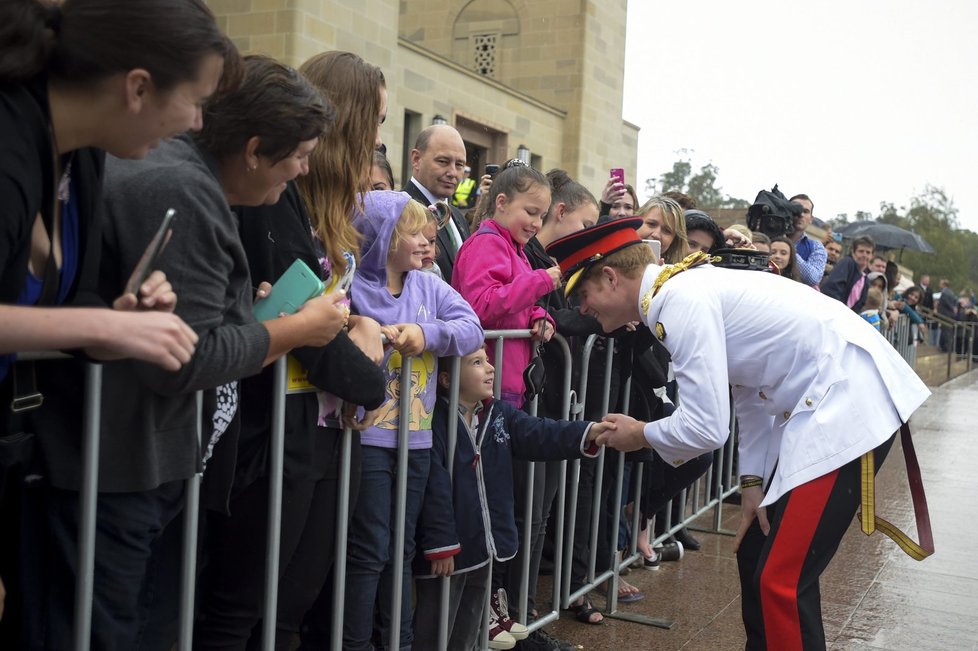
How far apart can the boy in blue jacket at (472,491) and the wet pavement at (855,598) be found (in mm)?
1050

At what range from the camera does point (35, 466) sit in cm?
202

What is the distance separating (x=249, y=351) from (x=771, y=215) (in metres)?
6.31

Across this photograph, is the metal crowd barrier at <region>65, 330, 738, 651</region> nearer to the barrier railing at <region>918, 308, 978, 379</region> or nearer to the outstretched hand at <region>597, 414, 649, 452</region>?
the outstretched hand at <region>597, 414, 649, 452</region>

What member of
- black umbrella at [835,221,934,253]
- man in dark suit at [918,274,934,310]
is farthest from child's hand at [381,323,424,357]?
man in dark suit at [918,274,934,310]

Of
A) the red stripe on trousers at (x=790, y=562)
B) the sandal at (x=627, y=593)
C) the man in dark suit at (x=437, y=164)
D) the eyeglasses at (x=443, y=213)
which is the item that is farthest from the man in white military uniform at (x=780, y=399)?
the man in dark suit at (x=437, y=164)

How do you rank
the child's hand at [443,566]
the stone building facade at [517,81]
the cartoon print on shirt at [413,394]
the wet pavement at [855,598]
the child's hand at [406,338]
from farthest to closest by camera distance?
the stone building facade at [517,81] → the wet pavement at [855,598] → the child's hand at [443,566] → the cartoon print on shirt at [413,394] → the child's hand at [406,338]

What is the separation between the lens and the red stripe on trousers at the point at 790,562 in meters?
3.06

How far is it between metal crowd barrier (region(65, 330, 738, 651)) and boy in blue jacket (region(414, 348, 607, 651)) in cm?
7

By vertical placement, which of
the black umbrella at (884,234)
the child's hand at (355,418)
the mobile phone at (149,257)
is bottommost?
the child's hand at (355,418)

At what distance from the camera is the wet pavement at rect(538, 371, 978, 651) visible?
4.57 metres

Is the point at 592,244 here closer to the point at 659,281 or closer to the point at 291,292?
the point at 659,281

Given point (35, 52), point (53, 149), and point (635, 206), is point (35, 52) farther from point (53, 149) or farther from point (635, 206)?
point (635, 206)

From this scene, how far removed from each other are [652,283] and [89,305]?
2044mm

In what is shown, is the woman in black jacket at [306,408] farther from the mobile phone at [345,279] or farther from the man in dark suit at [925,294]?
the man in dark suit at [925,294]
